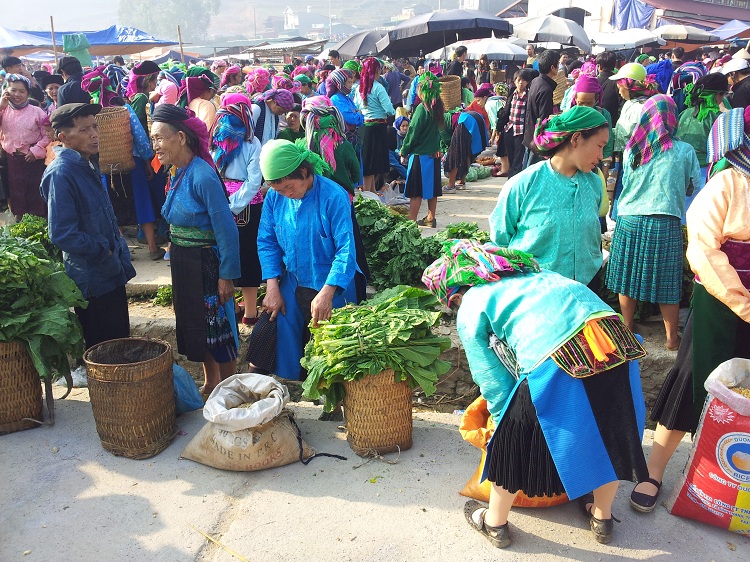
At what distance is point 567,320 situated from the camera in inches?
102

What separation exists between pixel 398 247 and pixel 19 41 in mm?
22244

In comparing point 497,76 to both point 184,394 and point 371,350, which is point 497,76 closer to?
point 184,394

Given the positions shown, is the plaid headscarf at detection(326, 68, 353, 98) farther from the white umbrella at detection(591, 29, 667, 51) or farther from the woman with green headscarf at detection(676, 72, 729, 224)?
the white umbrella at detection(591, 29, 667, 51)

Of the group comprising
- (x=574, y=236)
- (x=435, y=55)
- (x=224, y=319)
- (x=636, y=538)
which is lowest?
(x=636, y=538)

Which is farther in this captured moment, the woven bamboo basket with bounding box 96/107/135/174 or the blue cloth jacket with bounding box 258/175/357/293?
the woven bamboo basket with bounding box 96/107/135/174

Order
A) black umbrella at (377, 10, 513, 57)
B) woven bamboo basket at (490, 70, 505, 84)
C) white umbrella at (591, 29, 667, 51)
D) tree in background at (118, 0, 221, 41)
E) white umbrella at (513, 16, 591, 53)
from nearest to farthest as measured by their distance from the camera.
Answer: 1. black umbrella at (377, 10, 513, 57)
2. woven bamboo basket at (490, 70, 505, 84)
3. white umbrella at (513, 16, 591, 53)
4. white umbrella at (591, 29, 667, 51)
5. tree in background at (118, 0, 221, 41)

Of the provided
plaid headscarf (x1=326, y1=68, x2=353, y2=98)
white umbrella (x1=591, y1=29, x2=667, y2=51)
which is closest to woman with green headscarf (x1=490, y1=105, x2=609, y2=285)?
plaid headscarf (x1=326, y1=68, x2=353, y2=98)

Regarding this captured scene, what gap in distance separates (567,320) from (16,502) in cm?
296

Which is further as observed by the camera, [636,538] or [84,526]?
[84,526]

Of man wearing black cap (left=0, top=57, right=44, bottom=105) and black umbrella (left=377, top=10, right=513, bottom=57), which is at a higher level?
black umbrella (left=377, top=10, right=513, bottom=57)

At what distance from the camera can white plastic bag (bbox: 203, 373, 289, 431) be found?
356 centimetres

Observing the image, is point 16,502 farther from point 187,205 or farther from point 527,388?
point 527,388

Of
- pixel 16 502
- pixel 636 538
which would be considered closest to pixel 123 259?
pixel 16 502

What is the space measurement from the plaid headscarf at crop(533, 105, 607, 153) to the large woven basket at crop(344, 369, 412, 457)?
4.77ft
